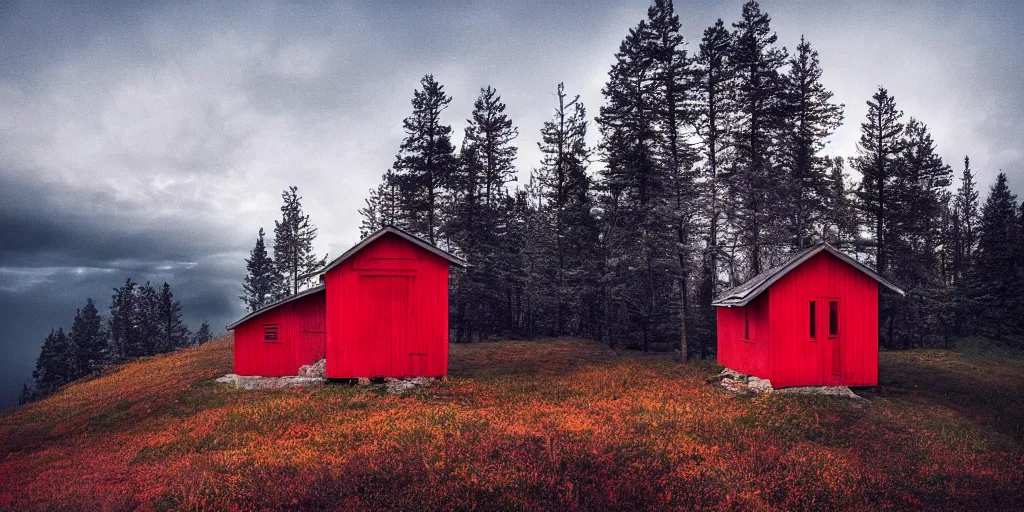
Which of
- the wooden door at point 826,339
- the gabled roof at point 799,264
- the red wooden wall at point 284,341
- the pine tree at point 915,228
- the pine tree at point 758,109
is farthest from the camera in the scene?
the pine tree at point 915,228

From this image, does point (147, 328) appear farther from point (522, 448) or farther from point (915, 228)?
point (915, 228)

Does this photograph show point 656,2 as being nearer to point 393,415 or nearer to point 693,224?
point 693,224

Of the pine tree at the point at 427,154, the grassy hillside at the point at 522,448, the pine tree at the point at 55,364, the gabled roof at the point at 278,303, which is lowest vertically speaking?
the pine tree at the point at 55,364

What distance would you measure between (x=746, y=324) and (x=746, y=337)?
56 centimetres

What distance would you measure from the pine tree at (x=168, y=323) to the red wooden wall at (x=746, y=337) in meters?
70.7

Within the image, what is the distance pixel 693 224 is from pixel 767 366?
12.7 meters

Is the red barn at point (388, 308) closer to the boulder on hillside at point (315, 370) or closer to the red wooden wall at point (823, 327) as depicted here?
the boulder on hillside at point (315, 370)

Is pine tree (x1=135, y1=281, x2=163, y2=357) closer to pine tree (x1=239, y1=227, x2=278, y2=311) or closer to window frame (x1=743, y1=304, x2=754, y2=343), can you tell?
pine tree (x1=239, y1=227, x2=278, y2=311)

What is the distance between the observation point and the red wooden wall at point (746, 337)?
59.0 feet

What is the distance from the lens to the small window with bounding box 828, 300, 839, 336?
17719mm

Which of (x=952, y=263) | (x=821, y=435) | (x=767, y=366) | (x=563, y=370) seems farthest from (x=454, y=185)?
(x=952, y=263)

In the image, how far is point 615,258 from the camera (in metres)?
31.1

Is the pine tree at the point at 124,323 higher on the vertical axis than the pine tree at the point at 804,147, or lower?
lower

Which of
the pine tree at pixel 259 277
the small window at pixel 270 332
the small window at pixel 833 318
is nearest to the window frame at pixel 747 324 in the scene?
the small window at pixel 833 318
